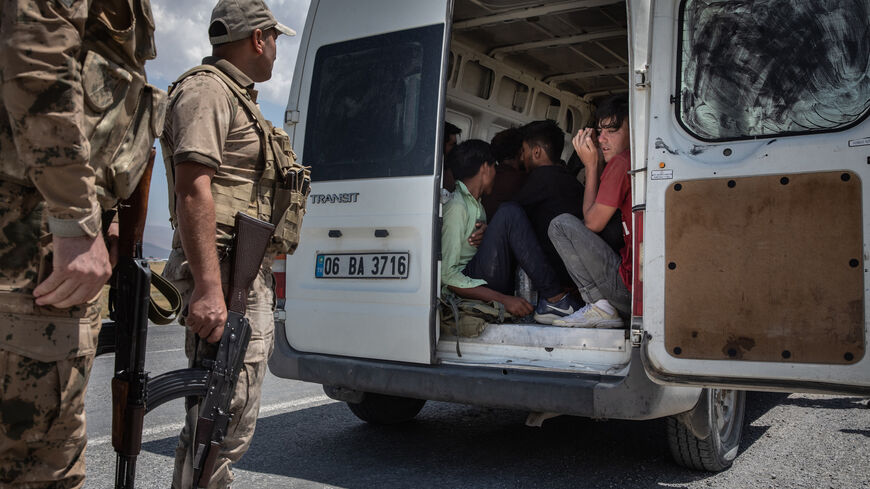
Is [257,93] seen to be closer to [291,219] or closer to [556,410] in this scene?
[291,219]

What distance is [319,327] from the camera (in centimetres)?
397

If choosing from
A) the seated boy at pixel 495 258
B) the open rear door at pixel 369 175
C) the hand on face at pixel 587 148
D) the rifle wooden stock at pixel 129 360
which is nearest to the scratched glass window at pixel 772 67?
the hand on face at pixel 587 148

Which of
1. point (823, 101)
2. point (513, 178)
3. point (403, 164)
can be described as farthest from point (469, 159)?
point (823, 101)

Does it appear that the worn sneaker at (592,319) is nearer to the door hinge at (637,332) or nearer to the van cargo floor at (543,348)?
the van cargo floor at (543,348)

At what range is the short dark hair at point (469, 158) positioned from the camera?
4.61 metres

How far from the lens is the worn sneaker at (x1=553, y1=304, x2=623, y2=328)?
145 inches

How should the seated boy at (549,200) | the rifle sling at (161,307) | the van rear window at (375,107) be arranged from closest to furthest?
the rifle sling at (161,307) → the van rear window at (375,107) → the seated boy at (549,200)

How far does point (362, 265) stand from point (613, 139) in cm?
149

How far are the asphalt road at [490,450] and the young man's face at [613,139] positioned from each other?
162cm

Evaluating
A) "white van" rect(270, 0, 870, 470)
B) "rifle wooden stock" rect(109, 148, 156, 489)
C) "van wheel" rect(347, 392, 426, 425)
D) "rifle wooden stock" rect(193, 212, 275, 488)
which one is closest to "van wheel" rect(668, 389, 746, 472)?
"white van" rect(270, 0, 870, 470)

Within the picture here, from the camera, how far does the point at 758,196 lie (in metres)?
2.88

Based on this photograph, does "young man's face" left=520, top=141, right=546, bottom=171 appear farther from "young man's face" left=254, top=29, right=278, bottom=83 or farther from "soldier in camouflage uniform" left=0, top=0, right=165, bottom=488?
"soldier in camouflage uniform" left=0, top=0, right=165, bottom=488

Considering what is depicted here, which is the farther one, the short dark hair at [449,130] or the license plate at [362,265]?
the short dark hair at [449,130]

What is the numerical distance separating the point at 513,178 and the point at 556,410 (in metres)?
2.22
